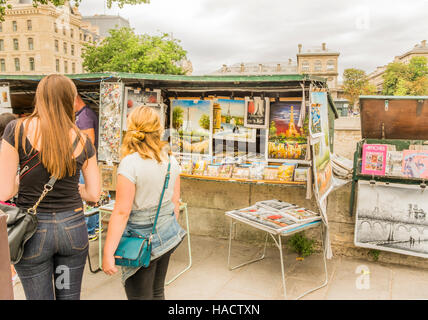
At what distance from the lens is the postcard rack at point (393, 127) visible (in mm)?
4055

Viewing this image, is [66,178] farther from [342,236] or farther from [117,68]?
A: [117,68]

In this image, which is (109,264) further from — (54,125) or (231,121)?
(231,121)

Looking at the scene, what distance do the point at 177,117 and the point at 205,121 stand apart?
50 cm

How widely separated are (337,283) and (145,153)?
2.91 meters

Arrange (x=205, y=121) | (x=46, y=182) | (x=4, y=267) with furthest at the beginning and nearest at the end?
(x=205, y=121) → (x=46, y=182) → (x=4, y=267)

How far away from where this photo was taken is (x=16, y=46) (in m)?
58.3

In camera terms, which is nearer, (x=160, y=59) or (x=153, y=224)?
(x=153, y=224)

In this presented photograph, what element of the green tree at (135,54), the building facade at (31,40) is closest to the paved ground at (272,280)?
the green tree at (135,54)

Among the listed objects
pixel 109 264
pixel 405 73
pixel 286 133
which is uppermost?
pixel 405 73

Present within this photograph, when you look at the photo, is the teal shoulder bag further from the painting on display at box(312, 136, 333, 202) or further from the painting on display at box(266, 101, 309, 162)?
the painting on display at box(266, 101, 309, 162)

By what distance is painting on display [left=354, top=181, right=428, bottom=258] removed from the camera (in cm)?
394

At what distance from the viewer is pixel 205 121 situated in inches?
205

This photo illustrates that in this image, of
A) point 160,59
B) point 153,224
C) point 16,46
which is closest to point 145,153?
point 153,224

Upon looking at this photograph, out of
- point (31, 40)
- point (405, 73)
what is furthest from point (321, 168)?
point (31, 40)
